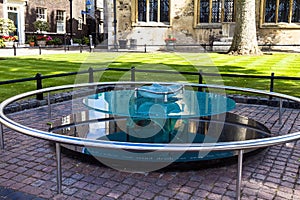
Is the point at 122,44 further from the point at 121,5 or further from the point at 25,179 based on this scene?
the point at 25,179

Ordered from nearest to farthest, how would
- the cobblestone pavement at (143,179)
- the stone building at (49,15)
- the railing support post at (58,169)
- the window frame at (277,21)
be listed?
the railing support post at (58,169) → the cobblestone pavement at (143,179) → the window frame at (277,21) → the stone building at (49,15)

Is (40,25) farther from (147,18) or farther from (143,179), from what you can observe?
(143,179)

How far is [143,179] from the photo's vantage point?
174 inches

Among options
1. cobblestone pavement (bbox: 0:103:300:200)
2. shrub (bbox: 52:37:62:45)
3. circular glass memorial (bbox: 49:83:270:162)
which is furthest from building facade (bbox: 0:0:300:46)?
cobblestone pavement (bbox: 0:103:300:200)

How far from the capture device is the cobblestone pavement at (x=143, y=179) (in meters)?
4.02

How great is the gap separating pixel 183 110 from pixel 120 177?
5.51 feet

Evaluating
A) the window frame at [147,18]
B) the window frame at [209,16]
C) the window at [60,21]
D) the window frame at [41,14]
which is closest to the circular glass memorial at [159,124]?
the window frame at [209,16]

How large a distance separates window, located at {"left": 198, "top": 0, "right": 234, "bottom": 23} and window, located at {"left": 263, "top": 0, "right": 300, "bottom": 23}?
8.64 feet

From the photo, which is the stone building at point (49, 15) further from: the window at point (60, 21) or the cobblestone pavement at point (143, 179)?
the cobblestone pavement at point (143, 179)

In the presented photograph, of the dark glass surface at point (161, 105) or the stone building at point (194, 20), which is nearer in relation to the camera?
the dark glass surface at point (161, 105)

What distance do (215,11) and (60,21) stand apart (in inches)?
661

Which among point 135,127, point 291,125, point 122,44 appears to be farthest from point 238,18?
point 135,127

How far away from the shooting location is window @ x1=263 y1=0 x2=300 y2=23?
2538cm

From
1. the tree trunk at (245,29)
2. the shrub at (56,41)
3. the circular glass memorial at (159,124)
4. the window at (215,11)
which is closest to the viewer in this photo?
the circular glass memorial at (159,124)
